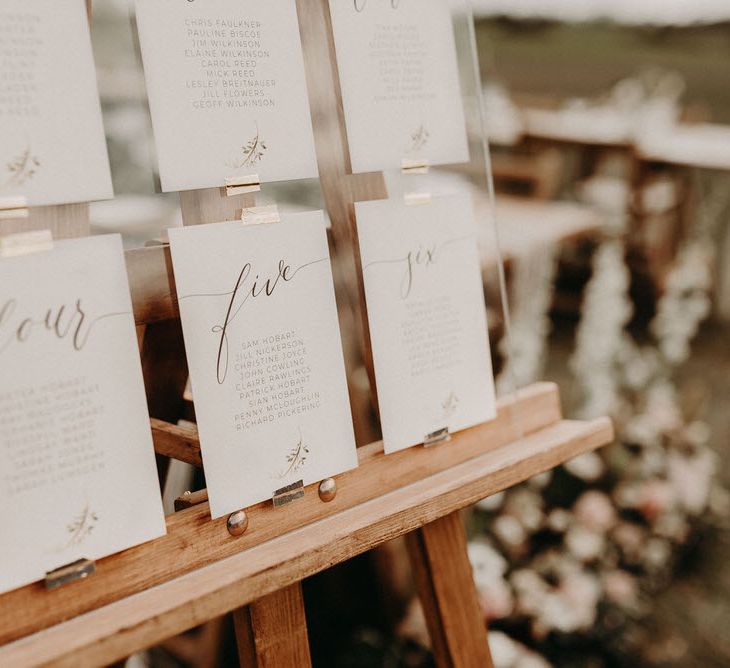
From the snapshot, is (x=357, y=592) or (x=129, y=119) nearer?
(x=129, y=119)

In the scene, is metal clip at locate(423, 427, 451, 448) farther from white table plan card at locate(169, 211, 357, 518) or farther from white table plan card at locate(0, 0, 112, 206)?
white table plan card at locate(0, 0, 112, 206)

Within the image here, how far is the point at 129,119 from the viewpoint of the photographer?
716 millimetres

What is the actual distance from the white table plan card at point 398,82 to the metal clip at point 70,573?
1.55 ft

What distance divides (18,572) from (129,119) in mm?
430


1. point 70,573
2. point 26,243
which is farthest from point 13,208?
point 70,573

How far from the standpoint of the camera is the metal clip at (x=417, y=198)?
825 millimetres

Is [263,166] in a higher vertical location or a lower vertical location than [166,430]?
higher

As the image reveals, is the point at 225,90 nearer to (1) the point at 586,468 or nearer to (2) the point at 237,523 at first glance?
(2) the point at 237,523

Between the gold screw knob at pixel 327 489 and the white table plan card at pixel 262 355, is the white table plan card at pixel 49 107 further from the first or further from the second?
the gold screw knob at pixel 327 489

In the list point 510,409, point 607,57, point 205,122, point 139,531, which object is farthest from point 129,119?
point 607,57

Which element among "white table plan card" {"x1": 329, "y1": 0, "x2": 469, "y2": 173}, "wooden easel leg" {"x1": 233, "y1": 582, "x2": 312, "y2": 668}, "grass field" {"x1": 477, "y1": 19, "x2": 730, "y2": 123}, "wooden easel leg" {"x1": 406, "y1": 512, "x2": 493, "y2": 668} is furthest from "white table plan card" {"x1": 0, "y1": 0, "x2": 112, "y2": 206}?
"grass field" {"x1": 477, "y1": 19, "x2": 730, "y2": 123}

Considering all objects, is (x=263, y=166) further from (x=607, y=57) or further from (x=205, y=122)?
(x=607, y=57)

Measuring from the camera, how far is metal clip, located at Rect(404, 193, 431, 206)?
0.83 meters

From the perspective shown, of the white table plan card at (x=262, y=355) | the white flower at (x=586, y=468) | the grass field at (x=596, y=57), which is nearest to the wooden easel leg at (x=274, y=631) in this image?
the white table plan card at (x=262, y=355)
